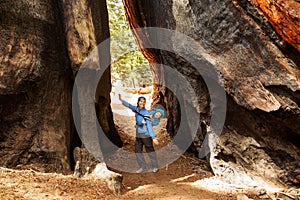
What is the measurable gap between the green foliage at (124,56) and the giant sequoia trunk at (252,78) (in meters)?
9.59

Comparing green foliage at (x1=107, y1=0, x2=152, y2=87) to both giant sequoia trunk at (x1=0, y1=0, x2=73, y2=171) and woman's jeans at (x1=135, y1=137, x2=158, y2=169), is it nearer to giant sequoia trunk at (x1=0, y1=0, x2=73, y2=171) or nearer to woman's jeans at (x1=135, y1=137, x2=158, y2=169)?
giant sequoia trunk at (x1=0, y1=0, x2=73, y2=171)

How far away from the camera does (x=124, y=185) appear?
6.36 metres

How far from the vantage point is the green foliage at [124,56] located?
53.8 feet

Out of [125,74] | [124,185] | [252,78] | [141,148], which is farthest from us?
[125,74]

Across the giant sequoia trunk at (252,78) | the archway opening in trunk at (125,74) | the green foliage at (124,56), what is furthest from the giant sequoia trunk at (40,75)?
the green foliage at (124,56)

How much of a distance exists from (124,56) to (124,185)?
42.4ft

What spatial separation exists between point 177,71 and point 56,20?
3.47 metres

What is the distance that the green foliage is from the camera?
16391 millimetres

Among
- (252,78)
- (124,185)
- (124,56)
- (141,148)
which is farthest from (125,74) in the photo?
(252,78)

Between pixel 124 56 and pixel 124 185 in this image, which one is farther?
pixel 124 56

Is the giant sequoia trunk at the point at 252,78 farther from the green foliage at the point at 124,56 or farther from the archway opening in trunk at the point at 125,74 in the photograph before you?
the green foliage at the point at 124,56

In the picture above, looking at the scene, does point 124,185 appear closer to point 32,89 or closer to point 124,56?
point 32,89

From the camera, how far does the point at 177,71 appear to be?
800 cm

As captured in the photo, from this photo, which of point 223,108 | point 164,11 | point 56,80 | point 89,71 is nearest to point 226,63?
point 223,108
